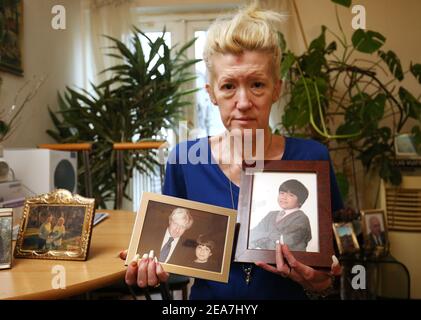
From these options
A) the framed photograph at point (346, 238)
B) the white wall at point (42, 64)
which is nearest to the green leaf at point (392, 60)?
the framed photograph at point (346, 238)

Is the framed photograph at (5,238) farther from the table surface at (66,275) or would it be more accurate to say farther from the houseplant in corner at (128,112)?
the houseplant in corner at (128,112)

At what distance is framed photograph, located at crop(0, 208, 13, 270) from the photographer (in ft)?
2.51

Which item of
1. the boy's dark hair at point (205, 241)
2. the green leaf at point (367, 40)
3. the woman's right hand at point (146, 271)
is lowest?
the woman's right hand at point (146, 271)

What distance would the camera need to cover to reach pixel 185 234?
687mm

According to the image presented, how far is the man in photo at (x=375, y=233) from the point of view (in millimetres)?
1970

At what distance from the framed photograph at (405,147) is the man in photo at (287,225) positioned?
1696 mm

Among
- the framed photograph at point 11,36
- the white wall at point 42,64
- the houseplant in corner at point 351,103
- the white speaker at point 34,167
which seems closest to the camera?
the white speaker at point 34,167

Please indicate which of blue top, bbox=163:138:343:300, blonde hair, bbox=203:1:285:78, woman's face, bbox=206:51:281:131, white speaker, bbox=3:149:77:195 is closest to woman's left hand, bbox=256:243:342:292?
blue top, bbox=163:138:343:300

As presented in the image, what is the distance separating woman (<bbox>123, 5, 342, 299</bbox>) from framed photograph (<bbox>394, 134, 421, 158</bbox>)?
1535 millimetres

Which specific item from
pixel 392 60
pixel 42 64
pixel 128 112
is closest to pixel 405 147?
pixel 392 60

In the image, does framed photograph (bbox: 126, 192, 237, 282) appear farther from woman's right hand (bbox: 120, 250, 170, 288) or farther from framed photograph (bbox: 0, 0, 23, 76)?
framed photograph (bbox: 0, 0, 23, 76)

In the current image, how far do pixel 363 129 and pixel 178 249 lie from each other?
1.72m

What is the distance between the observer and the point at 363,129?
207cm

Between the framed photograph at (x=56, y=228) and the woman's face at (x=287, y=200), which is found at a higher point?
the woman's face at (x=287, y=200)
